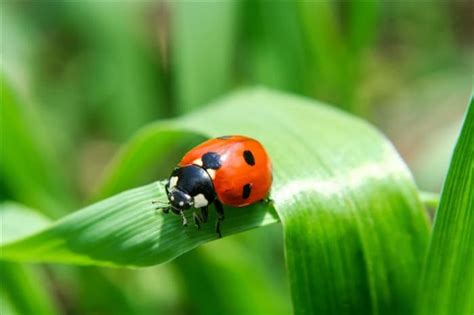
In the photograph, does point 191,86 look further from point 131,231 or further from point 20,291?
point 131,231


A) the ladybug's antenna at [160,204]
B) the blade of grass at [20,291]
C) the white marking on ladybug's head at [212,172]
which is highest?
the white marking on ladybug's head at [212,172]

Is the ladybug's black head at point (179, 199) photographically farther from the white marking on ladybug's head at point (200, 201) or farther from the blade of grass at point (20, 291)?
the blade of grass at point (20, 291)

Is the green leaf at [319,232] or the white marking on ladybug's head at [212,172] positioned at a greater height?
the white marking on ladybug's head at [212,172]

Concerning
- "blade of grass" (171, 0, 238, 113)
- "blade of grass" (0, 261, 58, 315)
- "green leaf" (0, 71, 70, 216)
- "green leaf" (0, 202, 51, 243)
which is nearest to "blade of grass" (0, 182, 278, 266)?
"green leaf" (0, 202, 51, 243)

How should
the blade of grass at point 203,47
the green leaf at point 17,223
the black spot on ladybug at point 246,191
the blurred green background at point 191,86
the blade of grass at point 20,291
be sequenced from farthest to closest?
1. the blade of grass at point 203,47
2. the blurred green background at point 191,86
3. the blade of grass at point 20,291
4. the green leaf at point 17,223
5. the black spot on ladybug at point 246,191

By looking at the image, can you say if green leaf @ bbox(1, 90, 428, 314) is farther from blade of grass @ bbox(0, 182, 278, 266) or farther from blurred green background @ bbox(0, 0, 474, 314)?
blurred green background @ bbox(0, 0, 474, 314)

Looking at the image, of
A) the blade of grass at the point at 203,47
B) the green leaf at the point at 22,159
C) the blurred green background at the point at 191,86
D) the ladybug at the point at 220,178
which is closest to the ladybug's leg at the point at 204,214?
the ladybug at the point at 220,178

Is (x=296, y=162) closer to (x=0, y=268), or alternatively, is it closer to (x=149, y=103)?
(x=0, y=268)

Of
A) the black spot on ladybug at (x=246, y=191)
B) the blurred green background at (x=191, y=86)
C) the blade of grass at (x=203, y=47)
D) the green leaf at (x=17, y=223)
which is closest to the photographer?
the black spot on ladybug at (x=246, y=191)

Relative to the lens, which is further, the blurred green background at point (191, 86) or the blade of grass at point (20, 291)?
the blurred green background at point (191, 86)

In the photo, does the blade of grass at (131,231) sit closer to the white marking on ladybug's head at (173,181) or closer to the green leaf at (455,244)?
the white marking on ladybug's head at (173,181)
